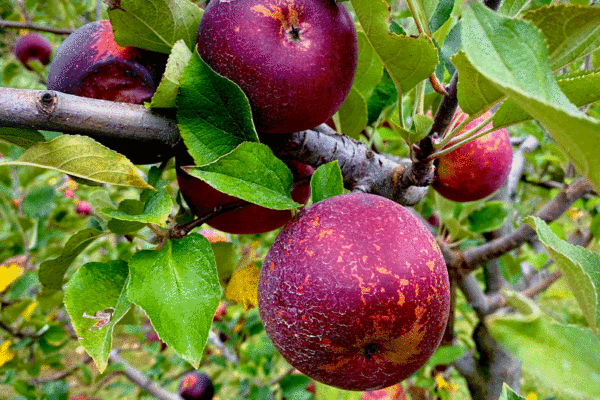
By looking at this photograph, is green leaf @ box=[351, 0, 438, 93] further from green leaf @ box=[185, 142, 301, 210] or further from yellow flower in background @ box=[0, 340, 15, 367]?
yellow flower in background @ box=[0, 340, 15, 367]

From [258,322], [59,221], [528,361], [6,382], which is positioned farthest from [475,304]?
[59,221]

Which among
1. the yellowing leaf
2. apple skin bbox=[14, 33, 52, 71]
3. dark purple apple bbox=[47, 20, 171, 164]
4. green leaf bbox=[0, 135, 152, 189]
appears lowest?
apple skin bbox=[14, 33, 52, 71]

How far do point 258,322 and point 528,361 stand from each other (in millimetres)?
1867

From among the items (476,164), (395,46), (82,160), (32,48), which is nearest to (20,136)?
(82,160)

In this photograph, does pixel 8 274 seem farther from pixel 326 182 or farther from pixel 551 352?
pixel 551 352

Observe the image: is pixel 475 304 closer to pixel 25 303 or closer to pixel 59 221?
pixel 25 303

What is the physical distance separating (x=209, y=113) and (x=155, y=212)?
16 cm

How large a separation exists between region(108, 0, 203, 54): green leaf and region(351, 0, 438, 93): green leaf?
0.27m

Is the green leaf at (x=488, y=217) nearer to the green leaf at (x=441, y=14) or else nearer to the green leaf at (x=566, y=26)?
the green leaf at (x=441, y=14)

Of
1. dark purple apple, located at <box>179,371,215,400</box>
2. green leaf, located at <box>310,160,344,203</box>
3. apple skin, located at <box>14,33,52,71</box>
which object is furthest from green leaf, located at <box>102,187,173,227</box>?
apple skin, located at <box>14,33,52,71</box>

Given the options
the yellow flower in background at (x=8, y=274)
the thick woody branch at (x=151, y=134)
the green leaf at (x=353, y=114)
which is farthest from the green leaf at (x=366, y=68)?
the yellow flower in background at (x=8, y=274)

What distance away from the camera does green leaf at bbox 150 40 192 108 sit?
0.59 m

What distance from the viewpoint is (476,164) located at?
1.00 m

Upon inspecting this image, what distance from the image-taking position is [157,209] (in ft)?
2.04
